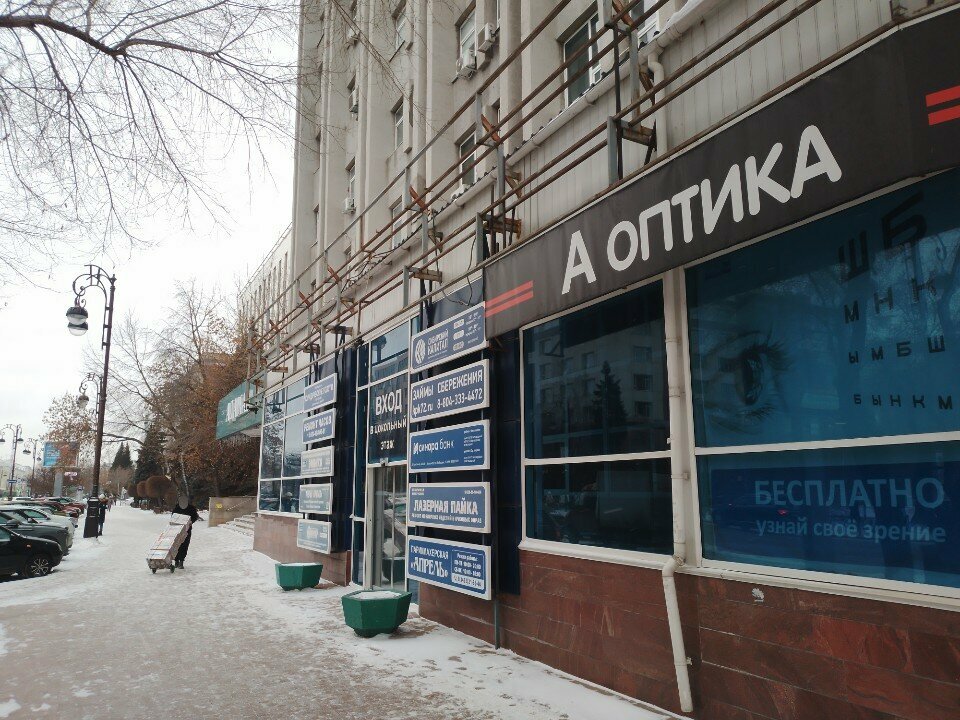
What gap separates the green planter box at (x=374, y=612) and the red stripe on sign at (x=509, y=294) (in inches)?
148

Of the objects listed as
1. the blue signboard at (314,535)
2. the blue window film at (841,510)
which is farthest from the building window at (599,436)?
the blue signboard at (314,535)

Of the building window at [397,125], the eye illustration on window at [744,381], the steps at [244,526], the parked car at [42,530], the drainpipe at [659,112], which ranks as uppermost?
the building window at [397,125]

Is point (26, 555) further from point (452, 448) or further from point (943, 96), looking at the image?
point (943, 96)

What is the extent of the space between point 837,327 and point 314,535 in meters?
11.6

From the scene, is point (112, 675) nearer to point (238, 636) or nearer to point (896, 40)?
point (238, 636)

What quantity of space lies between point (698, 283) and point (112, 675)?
6.80m

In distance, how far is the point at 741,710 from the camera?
478cm

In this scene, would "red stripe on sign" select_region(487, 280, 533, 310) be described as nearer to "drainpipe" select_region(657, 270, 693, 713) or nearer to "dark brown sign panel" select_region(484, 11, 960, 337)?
"dark brown sign panel" select_region(484, 11, 960, 337)

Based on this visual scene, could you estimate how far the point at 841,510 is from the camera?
4434 millimetres

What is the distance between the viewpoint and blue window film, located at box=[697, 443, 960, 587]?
394 centimetres

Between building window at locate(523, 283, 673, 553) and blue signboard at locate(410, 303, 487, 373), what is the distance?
74 centimetres

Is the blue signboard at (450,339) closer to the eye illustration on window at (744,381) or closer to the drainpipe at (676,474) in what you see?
the drainpipe at (676,474)

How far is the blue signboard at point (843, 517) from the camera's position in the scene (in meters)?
3.94

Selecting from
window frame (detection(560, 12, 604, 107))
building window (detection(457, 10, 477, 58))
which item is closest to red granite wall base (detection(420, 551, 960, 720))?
window frame (detection(560, 12, 604, 107))
